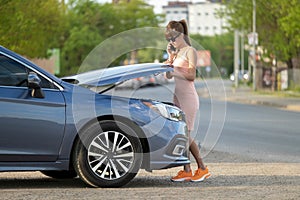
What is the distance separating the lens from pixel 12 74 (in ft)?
33.5

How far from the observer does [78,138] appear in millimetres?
10188

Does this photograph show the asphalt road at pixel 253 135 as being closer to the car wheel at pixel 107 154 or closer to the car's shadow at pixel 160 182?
the car's shadow at pixel 160 182

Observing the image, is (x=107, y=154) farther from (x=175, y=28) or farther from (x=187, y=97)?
(x=175, y=28)

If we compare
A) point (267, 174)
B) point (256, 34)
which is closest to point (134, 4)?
point (256, 34)

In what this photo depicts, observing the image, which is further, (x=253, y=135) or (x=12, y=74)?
(x=253, y=135)

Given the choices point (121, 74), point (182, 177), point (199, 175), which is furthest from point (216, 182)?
point (121, 74)

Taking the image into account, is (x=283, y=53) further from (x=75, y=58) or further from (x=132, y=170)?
(x=132, y=170)

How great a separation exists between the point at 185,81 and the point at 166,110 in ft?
2.68

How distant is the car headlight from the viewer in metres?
10.5

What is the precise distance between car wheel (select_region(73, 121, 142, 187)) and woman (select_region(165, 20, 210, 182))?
101 cm

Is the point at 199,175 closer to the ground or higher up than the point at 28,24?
closer to the ground

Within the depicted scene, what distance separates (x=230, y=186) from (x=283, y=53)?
41856mm

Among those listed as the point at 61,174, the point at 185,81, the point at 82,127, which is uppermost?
the point at 185,81

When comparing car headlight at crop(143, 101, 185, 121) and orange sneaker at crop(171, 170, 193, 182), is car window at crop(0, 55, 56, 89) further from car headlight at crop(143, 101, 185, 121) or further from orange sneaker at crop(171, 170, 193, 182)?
orange sneaker at crop(171, 170, 193, 182)
